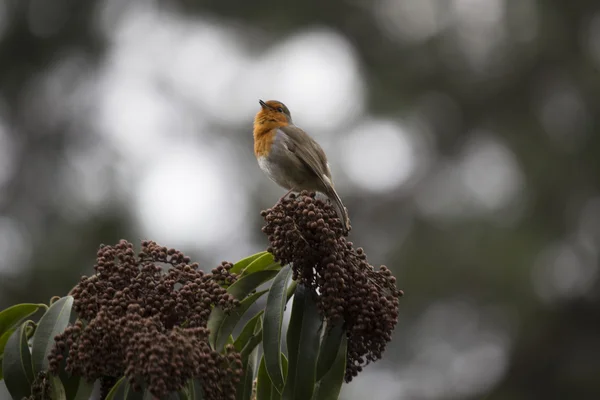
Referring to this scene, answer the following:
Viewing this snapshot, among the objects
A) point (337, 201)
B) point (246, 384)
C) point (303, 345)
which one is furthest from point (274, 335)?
point (337, 201)

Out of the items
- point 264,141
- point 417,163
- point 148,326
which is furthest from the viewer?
point 417,163

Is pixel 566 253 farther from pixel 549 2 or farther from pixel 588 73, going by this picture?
pixel 549 2

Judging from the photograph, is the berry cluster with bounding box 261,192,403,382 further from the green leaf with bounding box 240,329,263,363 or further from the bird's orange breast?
the bird's orange breast

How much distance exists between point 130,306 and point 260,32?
446 inches

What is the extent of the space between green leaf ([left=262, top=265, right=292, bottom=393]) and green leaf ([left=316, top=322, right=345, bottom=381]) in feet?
0.44

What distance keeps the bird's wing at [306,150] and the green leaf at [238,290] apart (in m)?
1.71

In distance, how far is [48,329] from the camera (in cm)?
287

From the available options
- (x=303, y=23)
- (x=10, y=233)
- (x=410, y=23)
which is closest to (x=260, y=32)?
(x=303, y=23)

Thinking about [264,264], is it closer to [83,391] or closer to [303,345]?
[303,345]

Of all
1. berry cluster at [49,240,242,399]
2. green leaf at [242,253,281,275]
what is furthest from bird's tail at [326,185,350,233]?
berry cluster at [49,240,242,399]

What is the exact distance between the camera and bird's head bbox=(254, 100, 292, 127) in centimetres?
566

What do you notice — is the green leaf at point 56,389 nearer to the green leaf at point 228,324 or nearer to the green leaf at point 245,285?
the green leaf at point 228,324

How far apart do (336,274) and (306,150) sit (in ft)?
7.59

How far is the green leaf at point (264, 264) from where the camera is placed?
316cm
